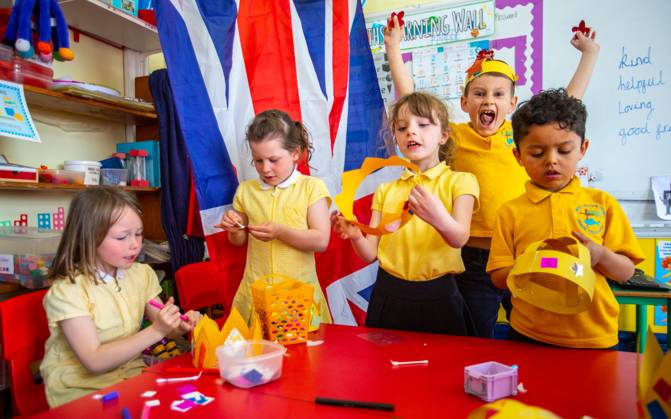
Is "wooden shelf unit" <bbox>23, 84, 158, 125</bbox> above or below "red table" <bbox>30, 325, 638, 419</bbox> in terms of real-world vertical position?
above

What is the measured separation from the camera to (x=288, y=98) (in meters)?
1.99

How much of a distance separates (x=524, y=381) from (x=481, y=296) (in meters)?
0.81

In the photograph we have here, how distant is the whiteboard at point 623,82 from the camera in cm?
229

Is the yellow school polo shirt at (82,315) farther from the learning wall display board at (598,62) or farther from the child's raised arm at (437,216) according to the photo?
the learning wall display board at (598,62)

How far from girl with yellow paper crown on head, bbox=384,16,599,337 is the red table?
1.85 ft

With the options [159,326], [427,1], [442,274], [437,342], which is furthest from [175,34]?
[427,1]

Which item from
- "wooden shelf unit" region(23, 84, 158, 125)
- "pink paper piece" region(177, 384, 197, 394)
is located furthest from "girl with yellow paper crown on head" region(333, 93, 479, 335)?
"wooden shelf unit" region(23, 84, 158, 125)

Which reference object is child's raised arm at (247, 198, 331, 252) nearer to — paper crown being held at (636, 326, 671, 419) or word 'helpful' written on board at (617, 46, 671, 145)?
paper crown being held at (636, 326, 671, 419)

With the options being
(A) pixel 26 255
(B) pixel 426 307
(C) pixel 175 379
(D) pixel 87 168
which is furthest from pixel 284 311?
(D) pixel 87 168

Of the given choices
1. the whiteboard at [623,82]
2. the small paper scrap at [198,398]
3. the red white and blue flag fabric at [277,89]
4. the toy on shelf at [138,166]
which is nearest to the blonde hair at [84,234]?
the red white and blue flag fabric at [277,89]

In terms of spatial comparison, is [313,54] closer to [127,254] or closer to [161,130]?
[161,130]

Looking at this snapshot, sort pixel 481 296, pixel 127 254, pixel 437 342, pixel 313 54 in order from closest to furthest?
pixel 437 342 < pixel 127 254 < pixel 481 296 < pixel 313 54

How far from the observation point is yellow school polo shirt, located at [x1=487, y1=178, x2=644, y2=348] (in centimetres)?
113

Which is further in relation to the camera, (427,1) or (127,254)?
(427,1)
